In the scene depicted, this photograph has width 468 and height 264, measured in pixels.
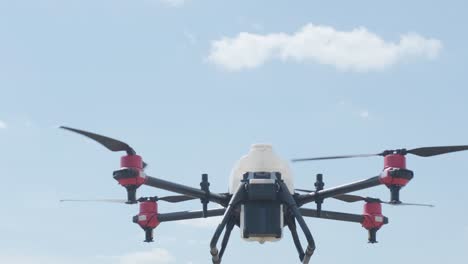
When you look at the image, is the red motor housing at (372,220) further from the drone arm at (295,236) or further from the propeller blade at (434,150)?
the propeller blade at (434,150)

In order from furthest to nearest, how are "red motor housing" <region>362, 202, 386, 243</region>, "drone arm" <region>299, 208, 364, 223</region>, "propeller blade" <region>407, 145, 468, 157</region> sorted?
"red motor housing" <region>362, 202, 386, 243</region> → "drone arm" <region>299, 208, 364, 223</region> → "propeller blade" <region>407, 145, 468, 157</region>

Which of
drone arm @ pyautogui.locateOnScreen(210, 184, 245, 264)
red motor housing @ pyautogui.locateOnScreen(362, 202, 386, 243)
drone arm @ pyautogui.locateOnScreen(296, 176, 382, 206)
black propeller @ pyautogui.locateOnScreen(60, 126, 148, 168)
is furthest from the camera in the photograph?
red motor housing @ pyautogui.locateOnScreen(362, 202, 386, 243)

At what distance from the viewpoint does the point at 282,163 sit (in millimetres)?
40094

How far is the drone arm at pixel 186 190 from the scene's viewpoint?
125 ft

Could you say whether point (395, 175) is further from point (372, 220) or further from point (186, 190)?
point (186, 190)

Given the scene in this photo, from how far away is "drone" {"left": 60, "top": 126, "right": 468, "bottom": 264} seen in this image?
36.9 metres

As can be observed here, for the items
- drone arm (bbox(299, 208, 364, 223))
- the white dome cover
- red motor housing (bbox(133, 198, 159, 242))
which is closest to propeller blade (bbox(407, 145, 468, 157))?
the white dome cover

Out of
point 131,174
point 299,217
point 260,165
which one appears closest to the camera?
point 131,174

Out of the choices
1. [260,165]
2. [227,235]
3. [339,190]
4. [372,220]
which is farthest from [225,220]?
[372,220]

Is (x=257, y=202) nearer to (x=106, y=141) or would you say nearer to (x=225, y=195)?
(x=225, y=195)

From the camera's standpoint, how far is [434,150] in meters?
38.3

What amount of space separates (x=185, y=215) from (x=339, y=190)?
26.4ft

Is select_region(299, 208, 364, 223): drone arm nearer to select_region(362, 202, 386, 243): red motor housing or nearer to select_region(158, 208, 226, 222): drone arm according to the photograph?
select_region(362, 202, 386, 243): red motor housing

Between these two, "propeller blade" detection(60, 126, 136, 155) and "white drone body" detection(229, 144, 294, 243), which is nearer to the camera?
"propeller blade" detection(60, 126, 136, 155)
